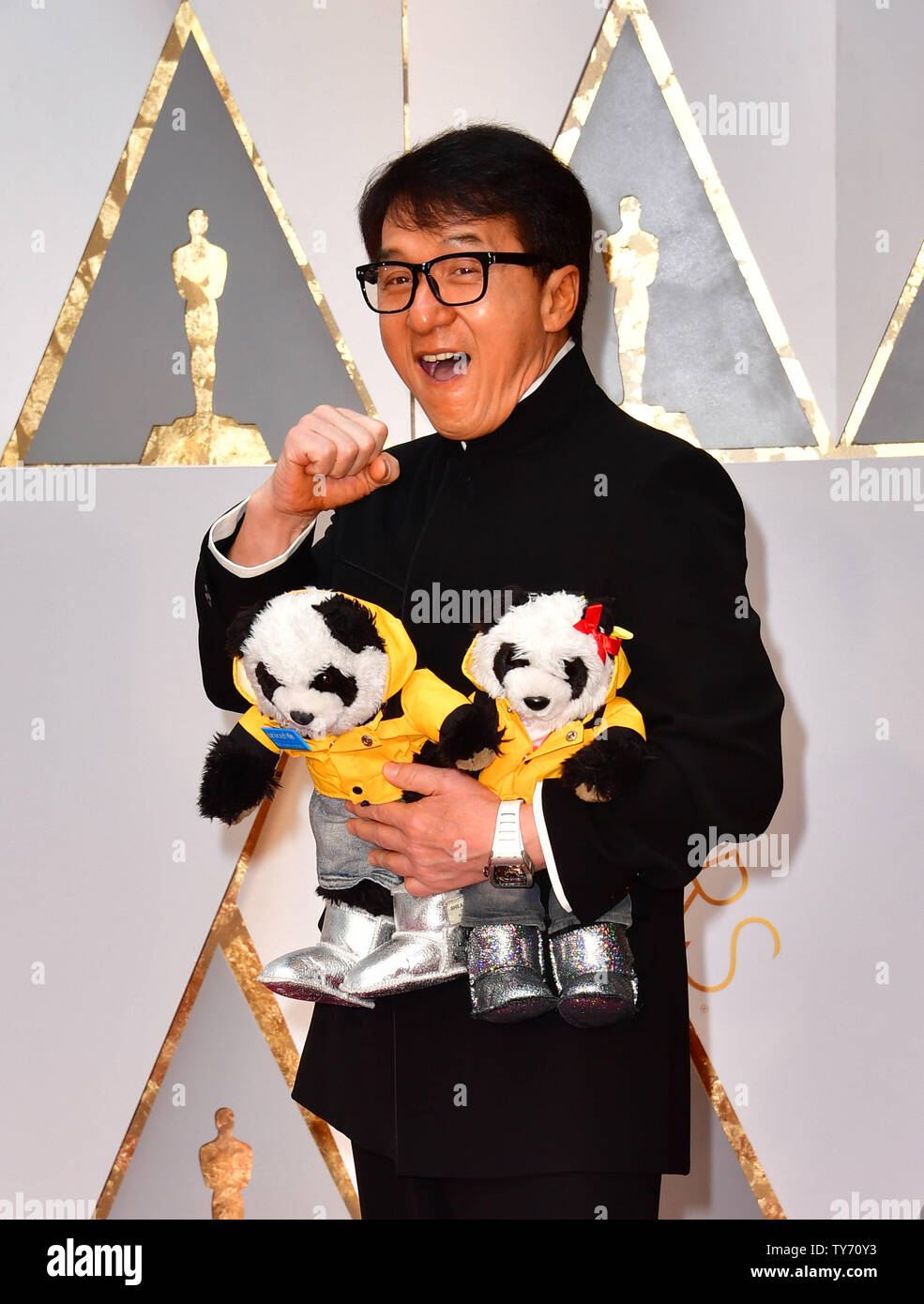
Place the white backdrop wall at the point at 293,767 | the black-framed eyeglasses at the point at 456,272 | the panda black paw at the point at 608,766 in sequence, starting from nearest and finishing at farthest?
1. the panda black paw at the point at 608,766
2. the black-framed eyeglasses at the point at 456,272
3. the white backdrop wall at the point at 293,767

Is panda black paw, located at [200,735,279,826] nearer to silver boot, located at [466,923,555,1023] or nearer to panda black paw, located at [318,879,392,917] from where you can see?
panda black paw, located at [318,879,392,917]

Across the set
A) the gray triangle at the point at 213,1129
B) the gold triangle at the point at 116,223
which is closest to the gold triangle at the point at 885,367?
the gold triangle at the point at 116,223

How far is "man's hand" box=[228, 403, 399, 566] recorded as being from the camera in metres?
1.15

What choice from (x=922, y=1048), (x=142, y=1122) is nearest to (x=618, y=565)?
(x=922, y=1048)

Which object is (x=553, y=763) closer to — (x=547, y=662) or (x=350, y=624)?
(x=547, y=662)

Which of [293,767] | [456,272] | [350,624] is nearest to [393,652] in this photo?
[350,624]

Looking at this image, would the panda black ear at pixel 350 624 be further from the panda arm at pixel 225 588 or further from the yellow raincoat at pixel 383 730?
the panda arm at pixel 225 588

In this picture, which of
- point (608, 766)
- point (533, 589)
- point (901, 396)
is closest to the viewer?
point (608, 766)

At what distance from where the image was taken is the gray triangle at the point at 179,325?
199 cm

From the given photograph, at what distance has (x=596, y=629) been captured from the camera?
41.7 inches

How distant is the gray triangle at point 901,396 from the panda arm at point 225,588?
1.09 metres

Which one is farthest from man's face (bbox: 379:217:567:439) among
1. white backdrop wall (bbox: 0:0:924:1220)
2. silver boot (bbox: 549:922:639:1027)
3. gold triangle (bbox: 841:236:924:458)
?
gold triangle (bbox: 841:236:924:458)

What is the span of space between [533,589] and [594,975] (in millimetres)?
350
